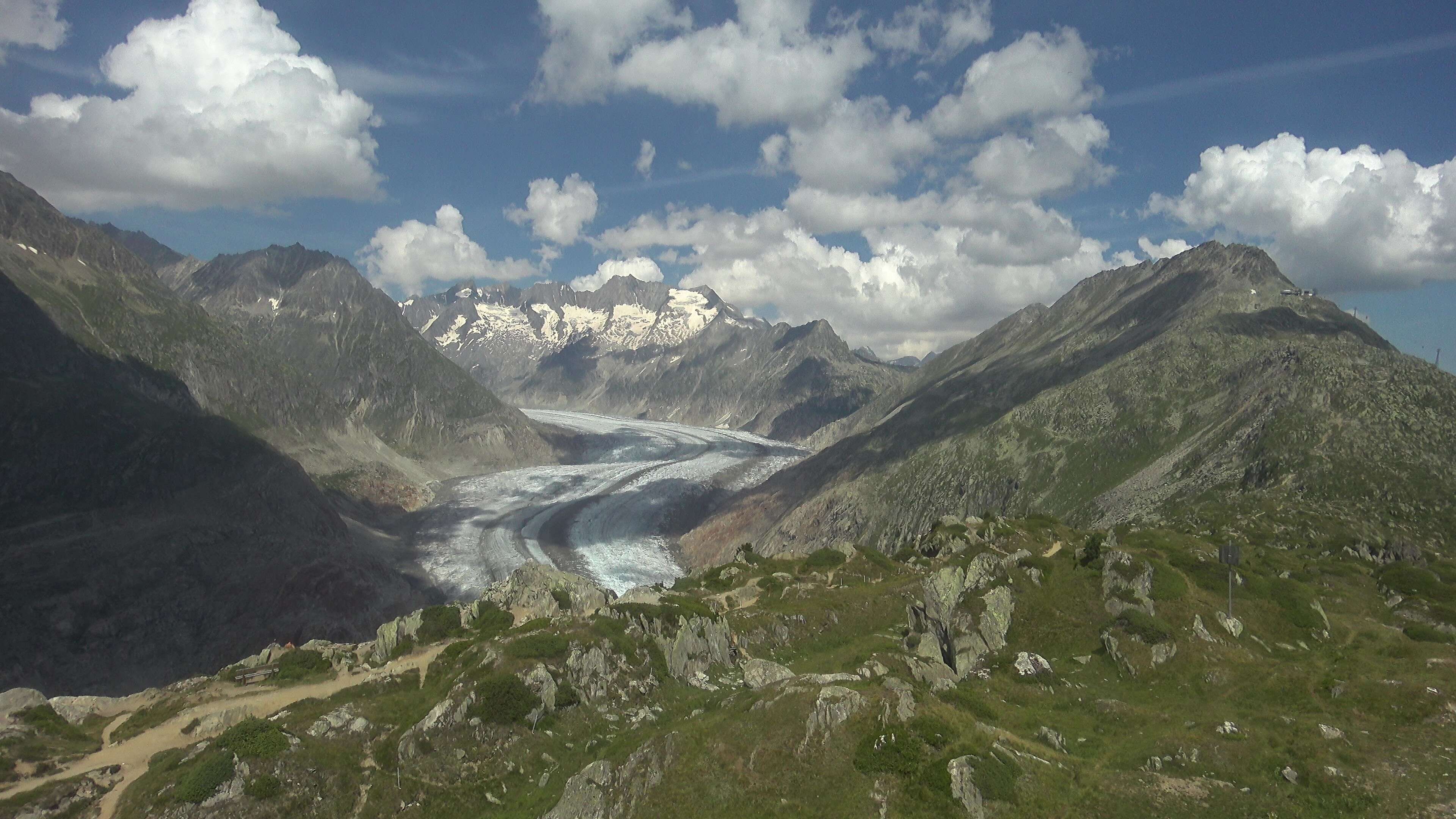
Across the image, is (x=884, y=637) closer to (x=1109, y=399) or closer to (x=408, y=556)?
(x=1109, y=399)

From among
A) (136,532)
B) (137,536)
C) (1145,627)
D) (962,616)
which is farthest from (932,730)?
(136,532)

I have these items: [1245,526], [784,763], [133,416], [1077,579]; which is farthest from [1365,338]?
[133,416]

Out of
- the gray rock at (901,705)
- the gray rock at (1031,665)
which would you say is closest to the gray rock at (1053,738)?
the gray rock at (901,705)

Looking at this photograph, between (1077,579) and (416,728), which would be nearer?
(416,728)

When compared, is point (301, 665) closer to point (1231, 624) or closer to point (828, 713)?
point (828, 713)

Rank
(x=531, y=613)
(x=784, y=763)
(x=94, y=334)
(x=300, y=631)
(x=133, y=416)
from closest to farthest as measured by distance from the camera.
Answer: (x=784, y=763)
(x=531, y=613)
(x=300, y=631)
(x=133, y=416)
(x=94, y=334)

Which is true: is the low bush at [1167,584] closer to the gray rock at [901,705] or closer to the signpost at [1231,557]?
the signpost at [1231,557]

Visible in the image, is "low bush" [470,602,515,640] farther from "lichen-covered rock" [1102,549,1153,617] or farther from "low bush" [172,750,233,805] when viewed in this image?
"lichen-covered rock" [1102,549,1153,617]
